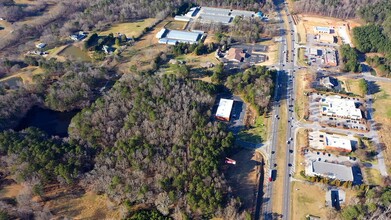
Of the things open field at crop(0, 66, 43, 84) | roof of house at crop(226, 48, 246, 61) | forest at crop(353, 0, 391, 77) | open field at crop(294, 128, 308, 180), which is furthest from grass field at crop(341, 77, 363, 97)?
open field at crop(0, 66, 43, 84)

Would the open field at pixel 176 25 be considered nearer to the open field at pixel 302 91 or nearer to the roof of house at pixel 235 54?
the roof of house at pixel 235 54

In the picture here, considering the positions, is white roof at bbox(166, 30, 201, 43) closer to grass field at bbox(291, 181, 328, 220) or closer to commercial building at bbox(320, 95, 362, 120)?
commercial building at bbox(320, 95, 362, 120)

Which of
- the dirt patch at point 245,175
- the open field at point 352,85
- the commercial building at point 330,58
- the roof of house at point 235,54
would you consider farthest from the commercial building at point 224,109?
the commercial building at point 330,58

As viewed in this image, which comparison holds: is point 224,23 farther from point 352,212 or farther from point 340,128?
point 352,212

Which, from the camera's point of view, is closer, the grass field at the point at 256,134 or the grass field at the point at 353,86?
the grass field at the point at 256,134

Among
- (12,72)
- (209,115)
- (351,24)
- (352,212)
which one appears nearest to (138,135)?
(209,115)
